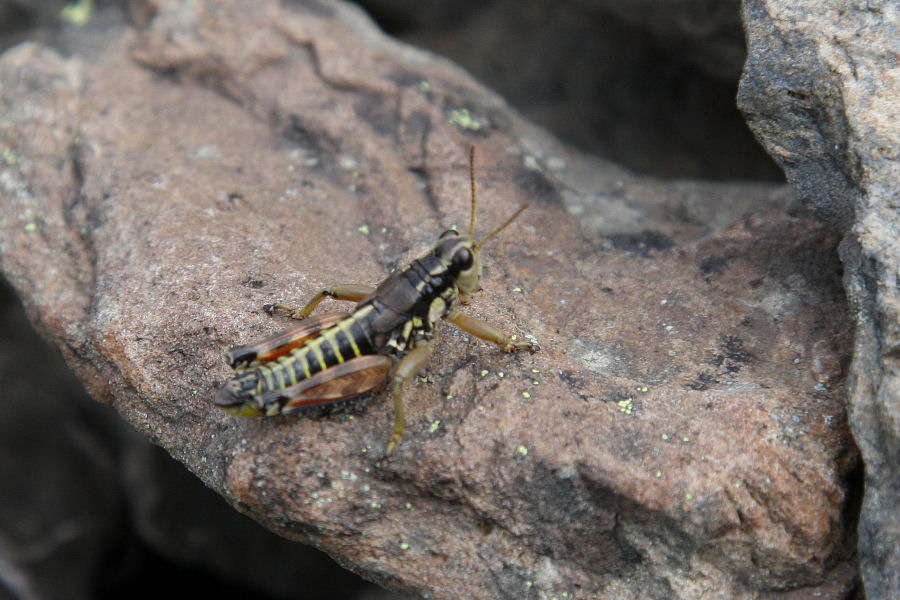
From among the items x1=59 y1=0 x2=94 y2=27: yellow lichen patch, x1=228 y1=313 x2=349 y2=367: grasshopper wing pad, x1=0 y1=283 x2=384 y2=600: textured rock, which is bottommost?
x1=0 y1=283 x2=384 y2=600: textured rock

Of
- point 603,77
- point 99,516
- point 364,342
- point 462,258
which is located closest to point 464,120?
point 462,258

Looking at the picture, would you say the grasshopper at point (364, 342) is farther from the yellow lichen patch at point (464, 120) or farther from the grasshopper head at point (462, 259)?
the yellow lichen patch at point (464, 120)

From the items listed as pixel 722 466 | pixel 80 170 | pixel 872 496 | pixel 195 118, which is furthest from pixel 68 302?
pixel 872 496

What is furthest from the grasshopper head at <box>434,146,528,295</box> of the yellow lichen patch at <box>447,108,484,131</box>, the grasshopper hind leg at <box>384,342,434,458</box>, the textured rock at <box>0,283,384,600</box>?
the textured rock at <box>0,283,384,600</box>

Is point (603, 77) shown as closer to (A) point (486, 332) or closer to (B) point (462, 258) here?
(B) point (462, 258)

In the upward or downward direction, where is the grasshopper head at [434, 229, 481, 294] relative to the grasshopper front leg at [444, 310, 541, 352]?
upward

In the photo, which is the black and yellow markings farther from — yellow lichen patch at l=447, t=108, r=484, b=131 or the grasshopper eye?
yellow lichen patch at l=447, t=108, r=484, b=131

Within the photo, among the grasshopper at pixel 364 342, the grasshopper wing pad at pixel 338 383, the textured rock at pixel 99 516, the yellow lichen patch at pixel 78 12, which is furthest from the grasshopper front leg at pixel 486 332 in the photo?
the yellow lichen patch at pixel 78 12
